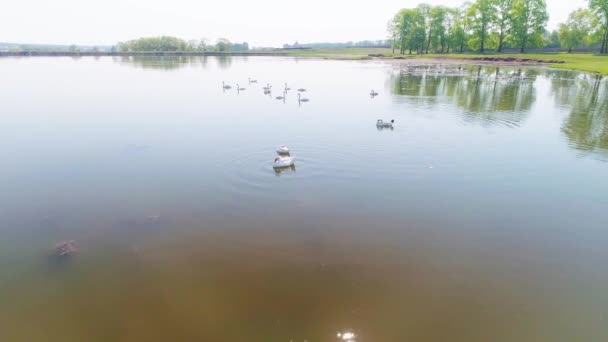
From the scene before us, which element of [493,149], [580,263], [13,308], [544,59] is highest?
[544,59]

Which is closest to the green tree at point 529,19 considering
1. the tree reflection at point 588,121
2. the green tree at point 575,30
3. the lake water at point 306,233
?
the green tree at point 575,30

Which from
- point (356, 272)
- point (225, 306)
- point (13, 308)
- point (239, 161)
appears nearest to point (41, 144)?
point (239, 161)

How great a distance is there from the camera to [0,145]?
67.2ft

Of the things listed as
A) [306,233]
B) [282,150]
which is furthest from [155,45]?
[306,233]

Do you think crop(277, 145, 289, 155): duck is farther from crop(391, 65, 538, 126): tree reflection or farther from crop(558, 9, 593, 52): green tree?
crop(558, 9, 593, 52): green tree

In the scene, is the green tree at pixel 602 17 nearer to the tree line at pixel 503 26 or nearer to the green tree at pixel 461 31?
the tree line at pixel 503 26

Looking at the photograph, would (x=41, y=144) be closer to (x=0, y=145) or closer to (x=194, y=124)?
(x=0, y=145)

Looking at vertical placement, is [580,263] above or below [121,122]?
below

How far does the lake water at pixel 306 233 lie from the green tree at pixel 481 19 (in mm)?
104749

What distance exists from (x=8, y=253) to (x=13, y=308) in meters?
2.81

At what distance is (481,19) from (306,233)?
409 feet

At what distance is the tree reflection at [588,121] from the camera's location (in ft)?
68.7

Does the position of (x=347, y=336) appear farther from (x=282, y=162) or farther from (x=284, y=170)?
(x=282, y=162)

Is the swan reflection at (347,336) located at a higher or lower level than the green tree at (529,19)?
lower
